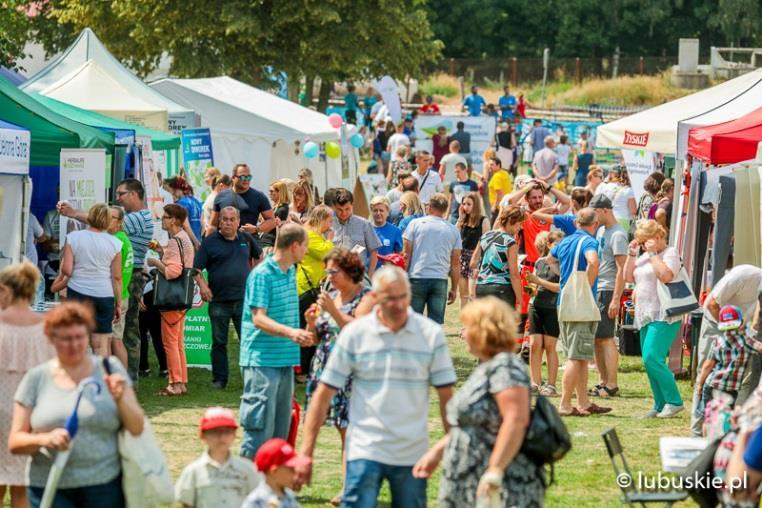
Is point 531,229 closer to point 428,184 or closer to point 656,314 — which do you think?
point 656,314

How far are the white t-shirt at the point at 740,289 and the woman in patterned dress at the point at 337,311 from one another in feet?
9.51

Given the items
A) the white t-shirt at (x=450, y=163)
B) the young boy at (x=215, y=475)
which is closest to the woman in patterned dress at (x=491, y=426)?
the young boy at (x=215, y=475)

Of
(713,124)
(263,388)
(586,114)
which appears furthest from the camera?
(586,114)

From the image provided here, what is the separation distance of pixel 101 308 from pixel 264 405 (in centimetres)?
333

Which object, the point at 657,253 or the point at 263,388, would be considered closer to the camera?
the point at 263,388

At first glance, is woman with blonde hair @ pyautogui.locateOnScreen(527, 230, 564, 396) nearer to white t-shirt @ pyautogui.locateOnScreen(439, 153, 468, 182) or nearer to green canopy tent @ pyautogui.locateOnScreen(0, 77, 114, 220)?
green canopy tent @ pyautogui.locateOnScreen(0, 77, 114, 220)

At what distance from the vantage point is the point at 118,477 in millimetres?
6102

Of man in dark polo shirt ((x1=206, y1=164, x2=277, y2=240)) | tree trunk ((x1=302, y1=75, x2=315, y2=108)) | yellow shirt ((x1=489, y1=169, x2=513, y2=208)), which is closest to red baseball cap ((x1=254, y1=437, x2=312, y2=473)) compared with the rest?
man in dark polo shirt ((x1=206, y1=164, x2=277, y2=240))

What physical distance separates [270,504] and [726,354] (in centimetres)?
379

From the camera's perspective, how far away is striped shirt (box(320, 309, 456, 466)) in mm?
Result: 6406

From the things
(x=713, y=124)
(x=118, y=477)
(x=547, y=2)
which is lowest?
(x=118, y=477)

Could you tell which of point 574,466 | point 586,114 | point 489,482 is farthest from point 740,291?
point 586,114

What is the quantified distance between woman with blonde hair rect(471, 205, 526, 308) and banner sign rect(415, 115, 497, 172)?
20.9 m

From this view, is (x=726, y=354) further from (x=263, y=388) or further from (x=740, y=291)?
(x=263, y=388)
